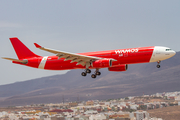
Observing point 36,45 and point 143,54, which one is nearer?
point 36,45

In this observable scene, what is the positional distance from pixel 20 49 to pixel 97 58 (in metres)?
18.1

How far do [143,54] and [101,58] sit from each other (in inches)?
299

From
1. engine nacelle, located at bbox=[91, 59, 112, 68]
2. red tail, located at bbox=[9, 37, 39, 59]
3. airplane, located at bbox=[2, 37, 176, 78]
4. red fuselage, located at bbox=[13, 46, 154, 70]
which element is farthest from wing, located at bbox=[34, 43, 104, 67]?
red tail, located at bbox=[9, 37, 39, 59]

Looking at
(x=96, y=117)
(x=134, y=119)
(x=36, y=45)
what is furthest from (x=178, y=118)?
(x=36, y=45)

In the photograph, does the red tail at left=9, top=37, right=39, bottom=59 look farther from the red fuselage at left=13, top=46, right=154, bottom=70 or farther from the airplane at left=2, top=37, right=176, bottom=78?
the red fuselage at left=13, top=46, right=154, bottom=70

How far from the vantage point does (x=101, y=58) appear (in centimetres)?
5894

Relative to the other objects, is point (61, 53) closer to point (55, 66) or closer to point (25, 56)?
point (55, 66)

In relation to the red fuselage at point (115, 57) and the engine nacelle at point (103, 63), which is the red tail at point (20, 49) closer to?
the red fuselage at point (115, 57)

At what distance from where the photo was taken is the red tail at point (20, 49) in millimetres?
66750

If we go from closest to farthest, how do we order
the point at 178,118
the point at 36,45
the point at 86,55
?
the point at 36,45 < the point at 86,55 < the point at 178,118

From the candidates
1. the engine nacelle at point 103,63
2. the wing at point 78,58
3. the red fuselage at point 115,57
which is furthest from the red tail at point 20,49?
the engine nacelle at point 103,63

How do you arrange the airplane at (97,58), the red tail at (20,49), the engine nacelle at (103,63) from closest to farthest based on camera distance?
the airplane at (97,58) < the engine nacelle at (103,63) < the red tail at (20,49)

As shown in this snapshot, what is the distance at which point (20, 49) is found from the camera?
67.3 meters

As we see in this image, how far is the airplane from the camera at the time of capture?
57.0 metres
